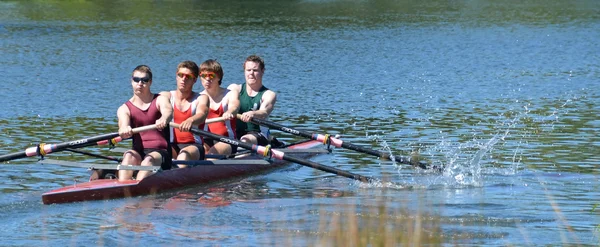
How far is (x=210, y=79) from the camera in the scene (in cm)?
1454

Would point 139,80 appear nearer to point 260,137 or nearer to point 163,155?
point 163,155

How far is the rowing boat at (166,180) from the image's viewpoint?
474 inches

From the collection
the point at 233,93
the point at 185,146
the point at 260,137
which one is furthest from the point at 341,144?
the point at 185,146

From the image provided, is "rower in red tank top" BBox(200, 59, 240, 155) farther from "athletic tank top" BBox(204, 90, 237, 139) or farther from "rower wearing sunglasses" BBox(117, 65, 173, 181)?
"rower wearing sunglasses" BBox(117, 65, 173, 181)

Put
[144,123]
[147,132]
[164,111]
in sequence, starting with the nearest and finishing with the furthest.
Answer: [164,111], [144,123], [147,132]

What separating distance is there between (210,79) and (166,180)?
6.90 feet

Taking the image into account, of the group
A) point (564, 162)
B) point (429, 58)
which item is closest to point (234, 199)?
point (564, 162)

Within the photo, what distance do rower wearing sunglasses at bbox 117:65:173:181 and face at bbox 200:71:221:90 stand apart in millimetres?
1408

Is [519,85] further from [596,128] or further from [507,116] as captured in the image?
[596,128]

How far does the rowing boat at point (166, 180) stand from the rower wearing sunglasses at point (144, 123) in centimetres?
18

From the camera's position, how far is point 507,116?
2052 cm

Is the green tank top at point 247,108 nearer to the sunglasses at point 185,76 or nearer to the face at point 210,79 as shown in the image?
the face at point 210,79

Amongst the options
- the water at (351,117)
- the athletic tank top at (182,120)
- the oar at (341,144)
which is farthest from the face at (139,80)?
the oar at (341,144)

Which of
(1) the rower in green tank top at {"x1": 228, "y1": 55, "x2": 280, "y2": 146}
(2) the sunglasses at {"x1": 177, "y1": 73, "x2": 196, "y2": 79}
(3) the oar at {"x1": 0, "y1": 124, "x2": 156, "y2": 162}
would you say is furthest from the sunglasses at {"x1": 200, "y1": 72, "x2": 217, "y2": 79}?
(3) the oar at {"x1": 0, "y1": 124, "x2": 156, "y2": 162}
